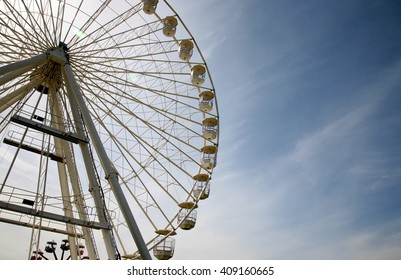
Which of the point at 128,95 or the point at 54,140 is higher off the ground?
the point at 128,95

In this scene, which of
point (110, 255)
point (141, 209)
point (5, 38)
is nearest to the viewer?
point (110, 255)

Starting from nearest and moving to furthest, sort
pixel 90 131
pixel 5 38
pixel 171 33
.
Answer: pixel 90 131 < pixel 5 38 < pixel 171 33

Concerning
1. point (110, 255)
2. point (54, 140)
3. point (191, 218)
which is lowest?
point (110, 255)

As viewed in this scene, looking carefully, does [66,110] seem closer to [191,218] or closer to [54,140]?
[54,140]

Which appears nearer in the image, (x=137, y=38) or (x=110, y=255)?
(x=110, y=255)

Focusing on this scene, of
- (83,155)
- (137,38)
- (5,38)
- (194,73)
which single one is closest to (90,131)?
(83,155)

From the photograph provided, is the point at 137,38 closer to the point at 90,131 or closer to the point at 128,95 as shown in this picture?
the point at 128,95

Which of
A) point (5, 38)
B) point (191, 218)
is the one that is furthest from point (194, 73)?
point (5, 38)

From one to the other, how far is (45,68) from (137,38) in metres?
5.22

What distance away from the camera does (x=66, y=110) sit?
15945 mm
